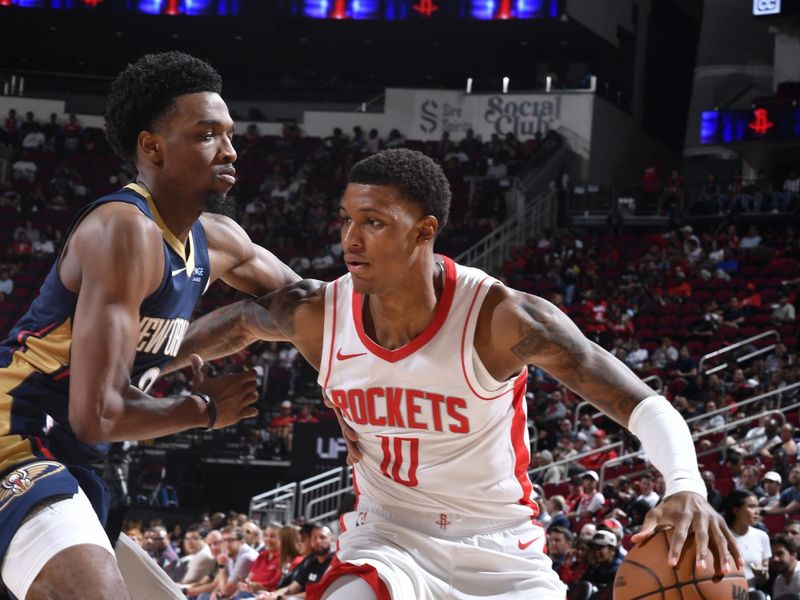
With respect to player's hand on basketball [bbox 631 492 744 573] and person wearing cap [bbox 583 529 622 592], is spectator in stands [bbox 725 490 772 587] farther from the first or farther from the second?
player's hand on basketball [bbox 631 492 744 573]

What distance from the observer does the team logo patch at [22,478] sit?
3074mm

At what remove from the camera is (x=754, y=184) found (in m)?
20.8

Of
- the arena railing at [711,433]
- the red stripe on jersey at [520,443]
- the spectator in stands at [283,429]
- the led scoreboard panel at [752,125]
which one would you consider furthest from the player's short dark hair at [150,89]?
the led scoreboard panel at [752,125]

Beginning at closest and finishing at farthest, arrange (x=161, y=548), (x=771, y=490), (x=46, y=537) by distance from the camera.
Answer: (x=46, y=537) < (x=771, y=490) < (x=161, y=548)

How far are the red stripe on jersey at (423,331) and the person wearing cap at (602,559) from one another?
4.50 m

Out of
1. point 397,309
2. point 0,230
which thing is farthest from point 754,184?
point 397,309

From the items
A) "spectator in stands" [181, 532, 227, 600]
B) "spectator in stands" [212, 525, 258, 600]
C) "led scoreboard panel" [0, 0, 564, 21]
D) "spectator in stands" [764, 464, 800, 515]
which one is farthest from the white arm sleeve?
"led scoreboard panel" [0, 0, 564, 21]

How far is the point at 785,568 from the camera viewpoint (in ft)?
24.8

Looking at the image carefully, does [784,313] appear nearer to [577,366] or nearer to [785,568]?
[785,568]

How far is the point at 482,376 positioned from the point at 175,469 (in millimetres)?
12924

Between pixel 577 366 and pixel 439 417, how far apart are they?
17.6 inches

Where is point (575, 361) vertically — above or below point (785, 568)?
above

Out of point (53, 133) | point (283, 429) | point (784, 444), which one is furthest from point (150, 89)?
point (53, 133)

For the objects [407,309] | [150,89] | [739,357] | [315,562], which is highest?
[150,89]
